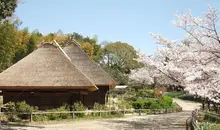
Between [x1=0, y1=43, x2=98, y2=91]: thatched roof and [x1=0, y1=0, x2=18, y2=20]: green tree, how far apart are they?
227 inches

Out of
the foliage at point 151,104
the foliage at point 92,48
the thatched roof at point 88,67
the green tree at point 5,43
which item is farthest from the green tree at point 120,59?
the thatched roof at point 88,67

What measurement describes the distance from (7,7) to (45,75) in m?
6.58

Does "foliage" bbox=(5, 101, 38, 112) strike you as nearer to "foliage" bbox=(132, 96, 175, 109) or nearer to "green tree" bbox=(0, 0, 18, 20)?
"green tree" bbox=(0, 0, 18, 20)

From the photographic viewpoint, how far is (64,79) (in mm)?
22125

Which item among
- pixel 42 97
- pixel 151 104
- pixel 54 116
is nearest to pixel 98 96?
pixel 151 104

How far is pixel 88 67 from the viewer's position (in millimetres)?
29031

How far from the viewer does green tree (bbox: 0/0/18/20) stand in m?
16.9

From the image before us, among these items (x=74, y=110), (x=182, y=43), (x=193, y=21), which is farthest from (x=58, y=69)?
(x=193, y=21)

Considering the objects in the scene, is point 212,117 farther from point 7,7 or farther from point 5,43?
point 5,43

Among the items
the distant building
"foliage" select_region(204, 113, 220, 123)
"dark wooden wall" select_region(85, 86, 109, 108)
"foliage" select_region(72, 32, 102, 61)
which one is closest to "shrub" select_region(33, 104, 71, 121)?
the distant building

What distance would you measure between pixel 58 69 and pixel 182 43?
11.6m

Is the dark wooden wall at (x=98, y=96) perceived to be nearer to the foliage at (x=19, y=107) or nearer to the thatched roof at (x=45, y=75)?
the thatched roof at (x=45, y=75)

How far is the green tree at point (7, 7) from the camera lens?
55.6ft

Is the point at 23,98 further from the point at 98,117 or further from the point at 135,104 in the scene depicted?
the point at 135,104
